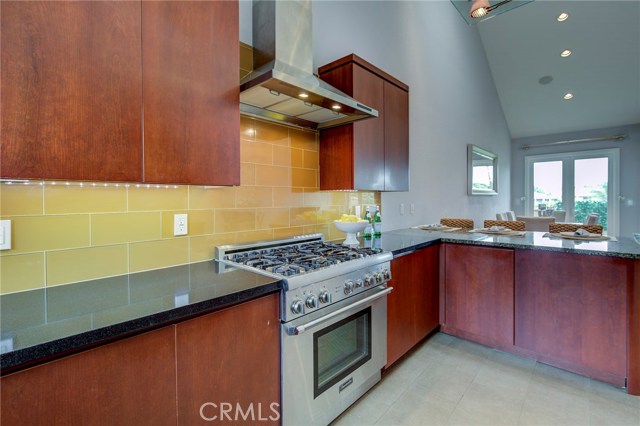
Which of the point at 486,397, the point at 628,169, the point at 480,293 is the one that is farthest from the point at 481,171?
the point at 486,397

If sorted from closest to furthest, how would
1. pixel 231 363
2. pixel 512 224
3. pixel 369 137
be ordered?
pixel 231 363 < pixel 369 137 < pixel 512 224

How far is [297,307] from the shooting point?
4.50 feet

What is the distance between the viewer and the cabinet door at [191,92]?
1.19 m

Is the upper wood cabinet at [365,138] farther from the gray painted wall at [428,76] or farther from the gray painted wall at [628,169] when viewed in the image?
the gray painted wall at [628,169]

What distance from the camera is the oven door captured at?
4.63 feet

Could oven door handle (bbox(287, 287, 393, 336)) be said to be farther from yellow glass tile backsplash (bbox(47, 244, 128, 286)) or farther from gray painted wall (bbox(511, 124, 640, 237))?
gray painted wall (bbox(511, 124, 640, 237))

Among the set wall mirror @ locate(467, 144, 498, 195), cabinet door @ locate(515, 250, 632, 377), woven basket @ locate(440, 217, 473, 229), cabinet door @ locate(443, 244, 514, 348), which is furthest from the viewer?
wall mirror @ locate(467, 144, 498, 195)

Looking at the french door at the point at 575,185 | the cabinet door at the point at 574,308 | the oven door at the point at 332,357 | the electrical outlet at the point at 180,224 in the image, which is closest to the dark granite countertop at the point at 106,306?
the electrical outlet at the point at 180,224

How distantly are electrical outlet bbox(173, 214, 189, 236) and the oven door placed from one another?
744 mm

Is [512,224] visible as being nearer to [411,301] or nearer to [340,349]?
[411,301]

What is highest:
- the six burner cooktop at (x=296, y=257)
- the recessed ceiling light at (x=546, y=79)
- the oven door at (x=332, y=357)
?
the recessed ceiling light at (x=546, y=79)

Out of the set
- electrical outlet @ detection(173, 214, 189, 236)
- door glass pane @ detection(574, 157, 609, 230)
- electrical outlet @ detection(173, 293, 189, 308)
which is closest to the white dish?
electrical outlet @ detection(173, 214, 189, 236)

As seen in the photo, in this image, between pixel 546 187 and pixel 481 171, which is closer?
pixel 481 171

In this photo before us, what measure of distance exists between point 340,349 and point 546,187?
7401 mm
